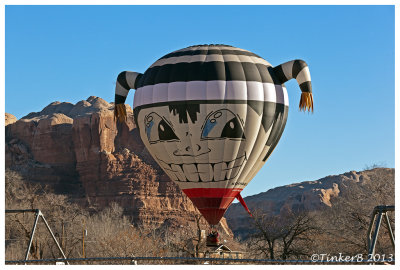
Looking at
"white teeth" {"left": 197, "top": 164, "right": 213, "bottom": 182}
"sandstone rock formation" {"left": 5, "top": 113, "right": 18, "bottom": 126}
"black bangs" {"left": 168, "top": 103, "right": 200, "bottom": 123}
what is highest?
"sandstone rock formation" {"left": 5, "top": 113, "right": 18, "bottom": 126}

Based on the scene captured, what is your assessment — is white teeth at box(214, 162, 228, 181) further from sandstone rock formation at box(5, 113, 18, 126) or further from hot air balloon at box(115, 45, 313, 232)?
sandstone rock formation at box(5, 113, 18, 126)

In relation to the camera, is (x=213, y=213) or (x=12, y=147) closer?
(x=213, y=213)

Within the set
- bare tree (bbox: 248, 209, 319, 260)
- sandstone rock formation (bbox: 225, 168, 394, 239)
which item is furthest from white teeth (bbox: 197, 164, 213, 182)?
sandstone rock formation (bbox: 225, 168, 394, 239)

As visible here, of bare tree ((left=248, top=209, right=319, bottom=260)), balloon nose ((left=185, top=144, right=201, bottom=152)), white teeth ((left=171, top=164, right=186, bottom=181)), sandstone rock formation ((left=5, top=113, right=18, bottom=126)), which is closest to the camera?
balloon nose ((left=185, top=144, right=201, bottom=152))

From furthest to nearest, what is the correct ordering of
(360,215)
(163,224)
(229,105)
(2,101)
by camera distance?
(163,224), (360,215), (229,105), (2,101)

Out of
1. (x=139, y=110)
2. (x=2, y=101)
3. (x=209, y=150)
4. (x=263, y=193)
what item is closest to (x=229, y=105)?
(x=209, y=150)

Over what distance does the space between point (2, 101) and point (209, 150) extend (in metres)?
10.7

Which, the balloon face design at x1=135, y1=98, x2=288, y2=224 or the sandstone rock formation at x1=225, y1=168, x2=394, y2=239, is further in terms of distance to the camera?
the sandstone rock formation at x1=225, y1=168, x2=394, y2=239

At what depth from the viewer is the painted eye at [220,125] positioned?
27.8 m

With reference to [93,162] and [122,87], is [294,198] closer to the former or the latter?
[93,162]

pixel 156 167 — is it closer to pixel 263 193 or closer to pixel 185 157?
pixel 263 193

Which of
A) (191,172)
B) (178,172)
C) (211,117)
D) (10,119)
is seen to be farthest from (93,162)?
(211,117)

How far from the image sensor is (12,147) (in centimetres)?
12950

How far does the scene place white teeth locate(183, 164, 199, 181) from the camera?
28.6m
